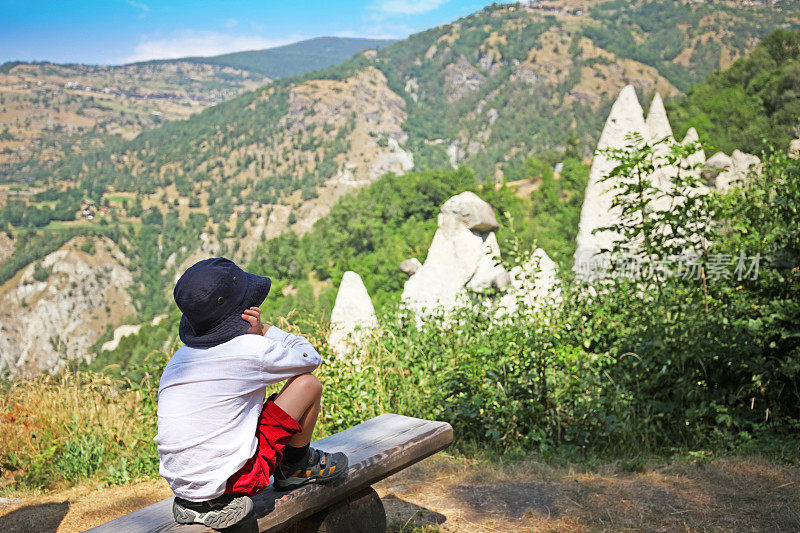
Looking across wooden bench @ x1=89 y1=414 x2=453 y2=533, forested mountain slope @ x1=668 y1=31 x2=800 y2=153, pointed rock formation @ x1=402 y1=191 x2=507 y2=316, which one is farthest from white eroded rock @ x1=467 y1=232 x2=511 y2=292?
forested mountain slope @ x1=668 y1=31 x2=800 y2=153

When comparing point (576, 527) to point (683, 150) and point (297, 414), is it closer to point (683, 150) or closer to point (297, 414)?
point (297, 414)

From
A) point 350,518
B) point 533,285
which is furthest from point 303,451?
point 533,285

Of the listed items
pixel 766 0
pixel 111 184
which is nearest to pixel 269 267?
pixel 111 184

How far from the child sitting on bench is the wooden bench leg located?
47 centimetres

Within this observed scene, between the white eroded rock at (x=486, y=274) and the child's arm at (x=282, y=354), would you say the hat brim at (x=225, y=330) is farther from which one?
the white eroded rock at (x=486, y=274)

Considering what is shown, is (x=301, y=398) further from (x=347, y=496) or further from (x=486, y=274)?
(x=486, y=274)

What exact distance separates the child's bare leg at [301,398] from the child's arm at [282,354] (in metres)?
0.06

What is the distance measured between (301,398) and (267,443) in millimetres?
220

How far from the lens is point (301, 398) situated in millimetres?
2070

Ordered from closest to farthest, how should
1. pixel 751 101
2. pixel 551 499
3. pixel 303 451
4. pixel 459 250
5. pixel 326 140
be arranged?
pixel 303 451, pixel 551 499, pixel 459 250, pixel 751 101, pixel 326 140

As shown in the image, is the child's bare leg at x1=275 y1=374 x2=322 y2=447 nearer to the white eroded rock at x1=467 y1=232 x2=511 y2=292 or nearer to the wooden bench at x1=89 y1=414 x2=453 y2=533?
the wooden bench at x1=89 y1=414 x2=453 y2=533

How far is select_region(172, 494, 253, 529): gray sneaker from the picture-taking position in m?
1.90

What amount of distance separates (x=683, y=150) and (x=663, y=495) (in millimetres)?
2379

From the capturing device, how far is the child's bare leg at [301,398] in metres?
2.06
